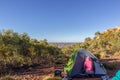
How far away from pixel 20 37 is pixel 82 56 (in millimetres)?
6915

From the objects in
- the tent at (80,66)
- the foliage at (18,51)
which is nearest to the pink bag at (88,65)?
the tent at (80,66)

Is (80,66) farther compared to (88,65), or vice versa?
(80,66)

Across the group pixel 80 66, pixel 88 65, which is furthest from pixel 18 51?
pixel 88 65

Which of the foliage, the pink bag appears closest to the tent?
the pink bag

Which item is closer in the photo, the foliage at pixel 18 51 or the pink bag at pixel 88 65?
the pink bag at pixel 88 65

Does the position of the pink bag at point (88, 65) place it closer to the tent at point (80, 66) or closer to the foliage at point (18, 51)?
the tent at point (80, 66)

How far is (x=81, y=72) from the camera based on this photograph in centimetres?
1162

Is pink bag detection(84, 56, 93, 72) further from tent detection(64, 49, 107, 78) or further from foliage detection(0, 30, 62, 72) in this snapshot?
foliage detection(0, 30, 62, 72)

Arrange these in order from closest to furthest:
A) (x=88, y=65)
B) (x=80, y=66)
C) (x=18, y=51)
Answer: (x=88, y=65) < (x=80, y=66) < (x=18, y=51)

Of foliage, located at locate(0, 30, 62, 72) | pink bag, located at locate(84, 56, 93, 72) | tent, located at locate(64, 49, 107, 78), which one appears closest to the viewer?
pink bag, located at locate(84, 56, 93, 72)

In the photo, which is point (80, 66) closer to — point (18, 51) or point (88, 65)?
point (88, 65)

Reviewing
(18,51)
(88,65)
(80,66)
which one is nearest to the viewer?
(88,65)

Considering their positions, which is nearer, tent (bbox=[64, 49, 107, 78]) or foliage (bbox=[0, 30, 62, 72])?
tent (bbox=[64, 49, 107, 78])

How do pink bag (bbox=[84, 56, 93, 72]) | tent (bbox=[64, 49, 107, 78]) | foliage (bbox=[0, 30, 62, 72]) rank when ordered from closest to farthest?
pink bag (bbox=[84, 56, 93, 72]), tent (bbox=[64, 49, 107, 78]), foliage (bbox=[0, 30, 62, 72])
